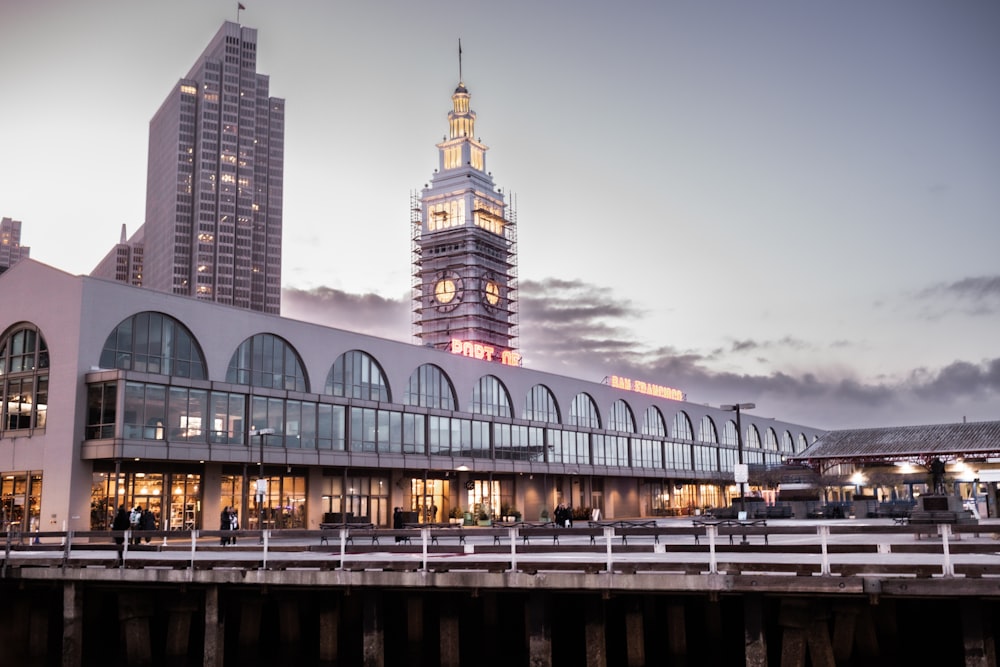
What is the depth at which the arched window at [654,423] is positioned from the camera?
9812cm

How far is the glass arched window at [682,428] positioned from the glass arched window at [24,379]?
69.5m

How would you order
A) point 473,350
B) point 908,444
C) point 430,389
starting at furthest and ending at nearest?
point 473,350 < point 430,389 < point 908,444

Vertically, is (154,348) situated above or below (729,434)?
above

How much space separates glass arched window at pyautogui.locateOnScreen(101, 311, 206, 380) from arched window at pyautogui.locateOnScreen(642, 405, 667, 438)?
56.8 metres

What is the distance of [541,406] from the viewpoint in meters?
81.8

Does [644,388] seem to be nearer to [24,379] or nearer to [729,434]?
[729,434]

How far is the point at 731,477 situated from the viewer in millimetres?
112062

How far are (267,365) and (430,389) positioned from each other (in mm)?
15722

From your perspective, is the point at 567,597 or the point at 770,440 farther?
the point at 770,440

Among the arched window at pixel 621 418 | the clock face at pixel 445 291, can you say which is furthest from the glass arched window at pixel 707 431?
the clock face at pixel 445 291

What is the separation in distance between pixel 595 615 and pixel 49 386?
37.8 metres

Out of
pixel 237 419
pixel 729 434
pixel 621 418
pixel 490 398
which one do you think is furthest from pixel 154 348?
pixel 729 434

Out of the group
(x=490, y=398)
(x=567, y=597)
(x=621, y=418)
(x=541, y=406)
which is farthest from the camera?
(x=621, y=418)

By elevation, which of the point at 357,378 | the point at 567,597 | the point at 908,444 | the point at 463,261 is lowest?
the point at 567,597
